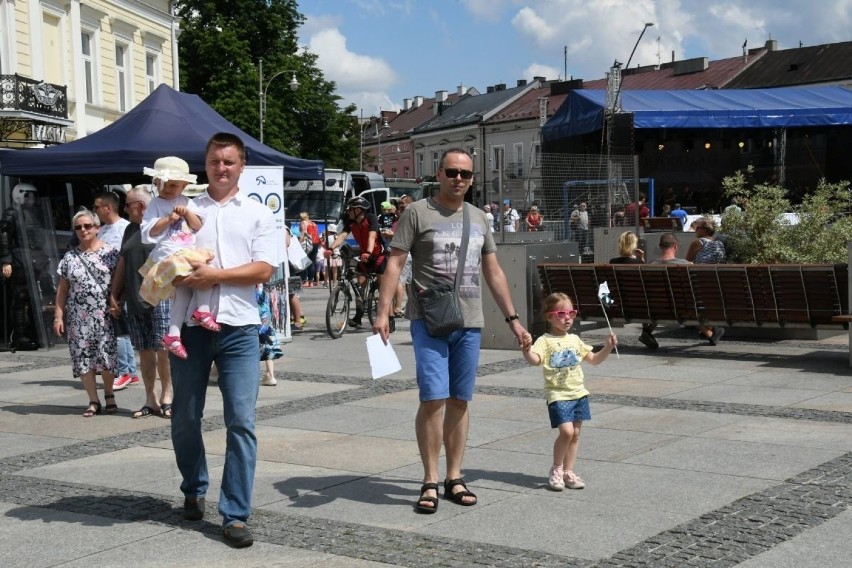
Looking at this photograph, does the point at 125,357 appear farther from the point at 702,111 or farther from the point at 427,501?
the point at 702,111

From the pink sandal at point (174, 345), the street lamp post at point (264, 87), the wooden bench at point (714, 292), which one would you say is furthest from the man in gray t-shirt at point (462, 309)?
the street lamp post at point (264, 87)

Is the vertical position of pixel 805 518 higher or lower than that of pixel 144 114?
lower

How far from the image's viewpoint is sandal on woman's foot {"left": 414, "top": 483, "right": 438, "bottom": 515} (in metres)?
5.94

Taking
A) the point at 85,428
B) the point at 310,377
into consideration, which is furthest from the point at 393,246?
the point at 310,377

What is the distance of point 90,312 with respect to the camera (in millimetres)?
9477

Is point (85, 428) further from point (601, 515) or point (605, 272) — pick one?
point (605, 272)

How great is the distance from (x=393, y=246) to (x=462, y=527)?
4.67ft

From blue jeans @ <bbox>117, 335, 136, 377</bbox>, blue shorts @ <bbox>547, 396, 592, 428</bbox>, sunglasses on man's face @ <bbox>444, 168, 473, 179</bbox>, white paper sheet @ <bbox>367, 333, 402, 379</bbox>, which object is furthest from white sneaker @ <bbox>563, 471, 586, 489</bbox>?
→ blue jeans @ <bbox>117, 335, 136, 377</bbox>

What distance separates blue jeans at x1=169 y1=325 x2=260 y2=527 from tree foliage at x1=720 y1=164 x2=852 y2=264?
31.0 ft

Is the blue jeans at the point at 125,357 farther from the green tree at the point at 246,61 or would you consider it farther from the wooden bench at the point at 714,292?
the green tree at the point at 246,61

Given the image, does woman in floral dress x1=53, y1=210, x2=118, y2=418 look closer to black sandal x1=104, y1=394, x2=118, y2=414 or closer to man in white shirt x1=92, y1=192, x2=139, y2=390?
black sandal x1=104, y1=394, x2=118, y2=414

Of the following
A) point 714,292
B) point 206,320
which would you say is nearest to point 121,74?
point 714,292

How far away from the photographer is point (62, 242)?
15820 mm

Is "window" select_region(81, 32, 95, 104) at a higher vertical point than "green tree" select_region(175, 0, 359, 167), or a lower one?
lower
